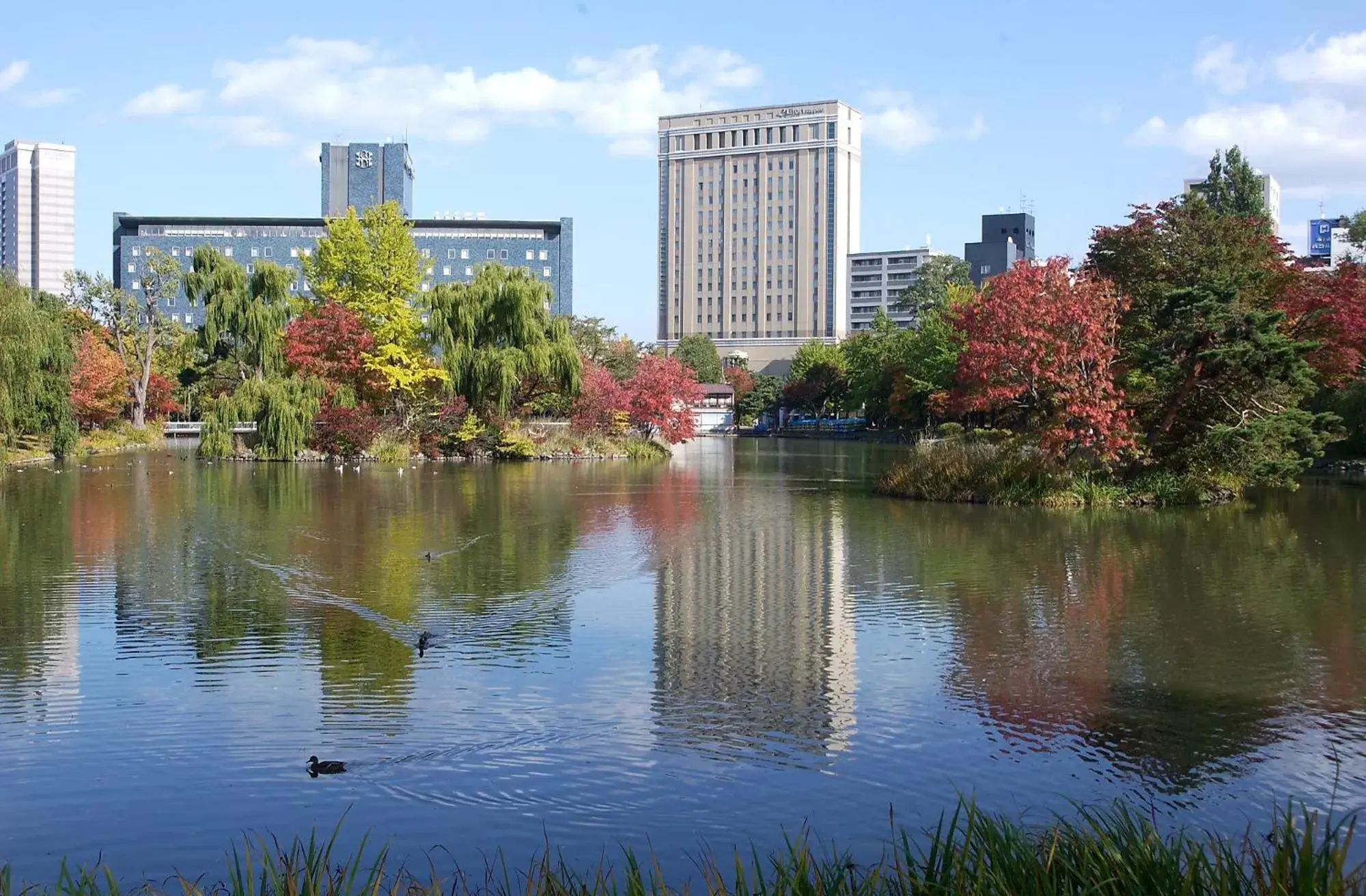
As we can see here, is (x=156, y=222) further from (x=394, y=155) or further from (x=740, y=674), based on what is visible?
(x=740, y=674)

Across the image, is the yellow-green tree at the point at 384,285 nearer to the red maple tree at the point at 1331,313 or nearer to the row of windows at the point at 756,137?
the red maple tree at the point at 1331,313

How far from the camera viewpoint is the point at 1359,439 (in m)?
36.3

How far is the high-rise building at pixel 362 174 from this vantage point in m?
124

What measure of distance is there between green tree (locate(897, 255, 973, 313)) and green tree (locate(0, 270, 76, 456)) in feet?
189

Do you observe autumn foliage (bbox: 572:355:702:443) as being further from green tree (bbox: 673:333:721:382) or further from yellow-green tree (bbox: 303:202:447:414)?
green tree (bbox: 673:333:721:382)

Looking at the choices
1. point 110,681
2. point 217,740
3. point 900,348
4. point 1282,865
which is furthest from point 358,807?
point 900,348

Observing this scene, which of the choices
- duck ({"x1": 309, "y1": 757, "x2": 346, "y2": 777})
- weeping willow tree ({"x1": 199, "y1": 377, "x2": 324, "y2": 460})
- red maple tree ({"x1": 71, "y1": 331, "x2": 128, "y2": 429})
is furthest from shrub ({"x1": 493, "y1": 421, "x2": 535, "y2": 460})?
duck ({"x1": 309, "y1": 757, "x2": 346, "y2": 777})

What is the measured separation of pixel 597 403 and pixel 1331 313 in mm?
24914

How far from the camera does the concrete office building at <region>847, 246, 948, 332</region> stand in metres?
148

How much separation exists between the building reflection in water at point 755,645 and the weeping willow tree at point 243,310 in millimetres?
26921

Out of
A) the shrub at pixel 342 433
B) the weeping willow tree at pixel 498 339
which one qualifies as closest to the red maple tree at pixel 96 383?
the shrub at pixel 342 433

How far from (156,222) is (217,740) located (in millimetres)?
116778

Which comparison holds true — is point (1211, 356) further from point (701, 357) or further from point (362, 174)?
point (362, 174)

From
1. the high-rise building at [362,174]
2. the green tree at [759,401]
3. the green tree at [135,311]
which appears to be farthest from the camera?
the high-rise building at [362,174]
